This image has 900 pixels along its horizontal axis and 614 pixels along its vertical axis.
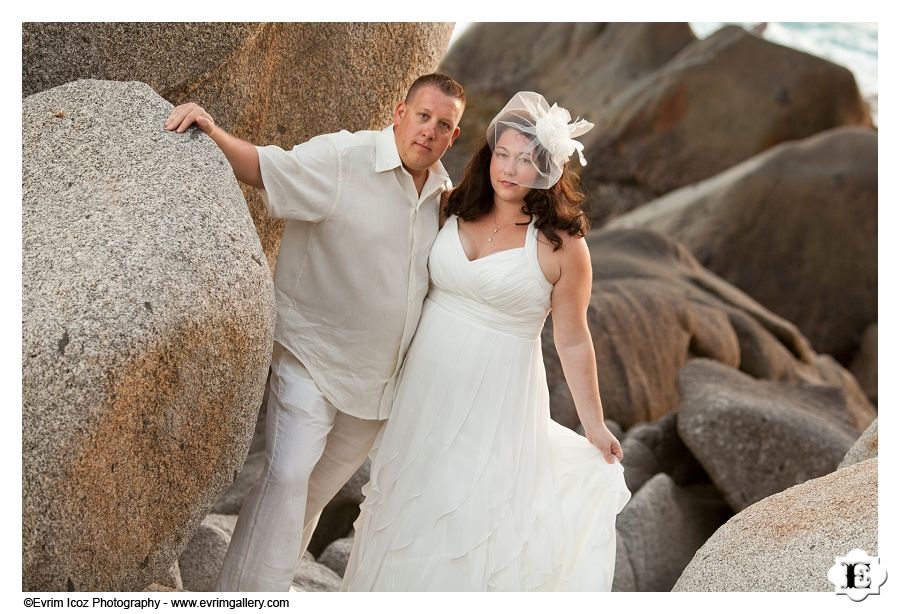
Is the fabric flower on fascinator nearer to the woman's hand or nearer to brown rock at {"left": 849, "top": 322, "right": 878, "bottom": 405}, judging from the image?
the woman's hand

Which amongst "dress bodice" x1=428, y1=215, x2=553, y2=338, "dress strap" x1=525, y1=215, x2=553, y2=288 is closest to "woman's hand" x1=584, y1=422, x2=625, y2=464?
"dress bodice" x1=428, y1=215, x2=553, y2=338

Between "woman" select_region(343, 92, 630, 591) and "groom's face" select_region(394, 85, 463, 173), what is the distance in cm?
19

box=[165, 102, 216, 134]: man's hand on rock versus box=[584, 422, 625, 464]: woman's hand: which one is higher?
box=[165, 102, 216, 134]: man's hand on rock

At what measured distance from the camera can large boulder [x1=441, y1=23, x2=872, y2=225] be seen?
16.2 meters

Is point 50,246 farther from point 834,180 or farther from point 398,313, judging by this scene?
point 834,180

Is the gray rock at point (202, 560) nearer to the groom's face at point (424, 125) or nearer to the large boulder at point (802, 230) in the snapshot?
the groom's face at point (424, 125)

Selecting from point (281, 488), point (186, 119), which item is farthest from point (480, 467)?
point (186, 119)

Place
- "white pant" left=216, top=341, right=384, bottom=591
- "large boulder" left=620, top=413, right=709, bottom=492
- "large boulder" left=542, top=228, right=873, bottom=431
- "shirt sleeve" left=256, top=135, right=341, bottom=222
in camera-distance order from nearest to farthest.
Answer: "shirt sleeve" left=256, top=135, right=341, bottom=222 → "white pant" left=216, top=341, right=384, bottom=591 → "large boulder" left=620, top=413, right=709, bottom=492 → "large boulder" left=542, top=228, right=873, bottom=431

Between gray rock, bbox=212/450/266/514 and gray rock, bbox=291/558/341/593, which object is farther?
gray rock, bbox=212/450/266/514

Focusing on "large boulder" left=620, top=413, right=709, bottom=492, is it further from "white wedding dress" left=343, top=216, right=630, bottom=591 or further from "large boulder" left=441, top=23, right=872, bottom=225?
"large boulder" left=441, top=23, right=872, bottom=225

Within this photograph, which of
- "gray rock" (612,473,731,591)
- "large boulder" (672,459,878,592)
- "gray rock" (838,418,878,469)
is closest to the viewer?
"large boulder" (672,459,878,592)

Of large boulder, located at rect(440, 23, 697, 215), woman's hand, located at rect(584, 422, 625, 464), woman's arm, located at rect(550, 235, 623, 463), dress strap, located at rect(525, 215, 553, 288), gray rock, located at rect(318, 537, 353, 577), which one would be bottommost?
gray rock, located at rect(318, 537, 353, 577)

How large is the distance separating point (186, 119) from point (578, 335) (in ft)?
5.61

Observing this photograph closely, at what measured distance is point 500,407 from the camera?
14.5 ft
